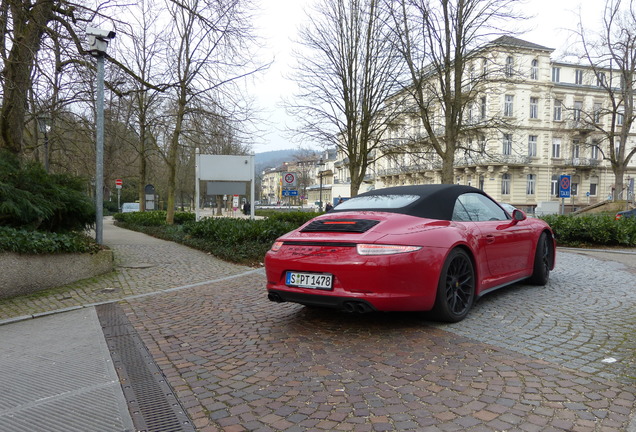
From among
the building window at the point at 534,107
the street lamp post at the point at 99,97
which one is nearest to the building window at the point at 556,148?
the building window at the point at 534,107

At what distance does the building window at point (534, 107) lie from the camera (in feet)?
152

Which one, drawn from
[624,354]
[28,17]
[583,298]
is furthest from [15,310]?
[583,298]

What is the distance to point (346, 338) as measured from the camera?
3867 mm

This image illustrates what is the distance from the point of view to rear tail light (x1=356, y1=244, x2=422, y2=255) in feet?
12.0

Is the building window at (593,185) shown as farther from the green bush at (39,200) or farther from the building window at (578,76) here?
the green bush at (39,200)

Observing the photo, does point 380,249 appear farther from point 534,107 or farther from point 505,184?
point 534,107

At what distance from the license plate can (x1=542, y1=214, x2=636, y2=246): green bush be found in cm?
1169

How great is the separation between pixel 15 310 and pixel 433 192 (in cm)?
523

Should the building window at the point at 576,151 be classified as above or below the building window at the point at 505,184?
above

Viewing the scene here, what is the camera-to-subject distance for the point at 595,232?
12.5 metres

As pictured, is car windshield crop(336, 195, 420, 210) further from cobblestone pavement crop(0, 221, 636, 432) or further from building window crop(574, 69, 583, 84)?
building window crop(574, 69, 583, 84)

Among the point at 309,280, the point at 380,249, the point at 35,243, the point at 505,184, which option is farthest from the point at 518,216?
the point at 505,184

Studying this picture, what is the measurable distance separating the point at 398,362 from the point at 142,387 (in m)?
1.89

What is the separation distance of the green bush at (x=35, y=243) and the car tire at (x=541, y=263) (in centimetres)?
695
